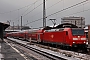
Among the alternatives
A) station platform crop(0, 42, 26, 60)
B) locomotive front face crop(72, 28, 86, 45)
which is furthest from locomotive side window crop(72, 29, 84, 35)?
station platform crop(0, 42, 26, 60)

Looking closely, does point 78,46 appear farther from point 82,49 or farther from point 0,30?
point 0,30

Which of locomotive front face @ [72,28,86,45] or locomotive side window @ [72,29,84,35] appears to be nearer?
locomotive front face @ [72,28,86,45]

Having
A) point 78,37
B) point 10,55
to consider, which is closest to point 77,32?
point 78,37

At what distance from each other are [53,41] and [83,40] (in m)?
6.70

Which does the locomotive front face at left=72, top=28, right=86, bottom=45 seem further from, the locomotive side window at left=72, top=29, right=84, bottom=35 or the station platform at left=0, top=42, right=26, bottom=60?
the station platform at left=0, top=42, right=26, bottom=60

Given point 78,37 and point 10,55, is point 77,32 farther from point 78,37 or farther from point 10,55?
point 10,55

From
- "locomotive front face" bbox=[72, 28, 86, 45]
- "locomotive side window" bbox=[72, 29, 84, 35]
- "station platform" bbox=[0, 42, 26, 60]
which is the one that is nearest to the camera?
"station platform" bbox=[0, 42, 26, 60]

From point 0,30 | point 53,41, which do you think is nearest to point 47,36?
point 53,41

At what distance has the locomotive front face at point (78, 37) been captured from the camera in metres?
23.8

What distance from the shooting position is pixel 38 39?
1586 inches

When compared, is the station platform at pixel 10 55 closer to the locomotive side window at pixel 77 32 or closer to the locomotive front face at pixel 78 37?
the locomotive front face at pixel 78 37

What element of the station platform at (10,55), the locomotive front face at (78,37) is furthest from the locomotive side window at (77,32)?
the station platform at (10,55)

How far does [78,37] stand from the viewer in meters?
24.2

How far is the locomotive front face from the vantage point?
2382 centimetres
